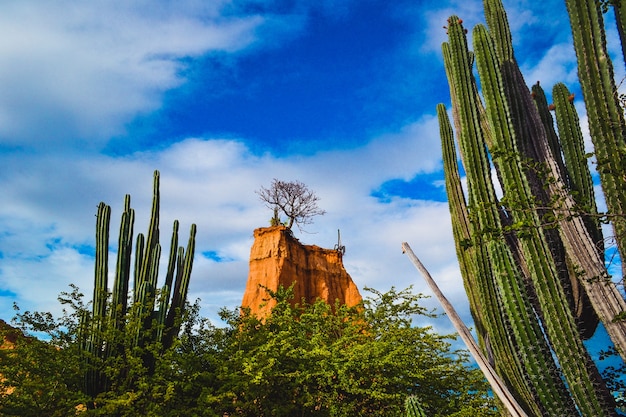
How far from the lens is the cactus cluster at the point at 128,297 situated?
8.56m

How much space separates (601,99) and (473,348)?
2881 mm

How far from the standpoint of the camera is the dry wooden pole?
475 centimetres

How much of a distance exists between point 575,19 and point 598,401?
432 centimetres

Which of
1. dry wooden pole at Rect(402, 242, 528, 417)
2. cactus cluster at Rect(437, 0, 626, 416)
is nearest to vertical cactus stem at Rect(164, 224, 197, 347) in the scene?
dry wooden pole at Rect(402, 242, 528, 417)

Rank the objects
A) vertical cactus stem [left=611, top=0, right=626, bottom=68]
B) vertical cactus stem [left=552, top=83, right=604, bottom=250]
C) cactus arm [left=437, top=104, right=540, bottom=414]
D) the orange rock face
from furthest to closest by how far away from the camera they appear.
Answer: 1. the orange rock face
2. vertical cactus stem [left=552, top=83, right=604, bottom=250]
3. cactus arm [left=437, top=104, right=540, bottom=414]
4. vertical cactus stem [left=611, top=0, right=626, bottom=68]

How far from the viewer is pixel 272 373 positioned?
9.01 meters

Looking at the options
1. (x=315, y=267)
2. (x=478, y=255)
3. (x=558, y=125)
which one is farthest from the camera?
(x=315, y=267)

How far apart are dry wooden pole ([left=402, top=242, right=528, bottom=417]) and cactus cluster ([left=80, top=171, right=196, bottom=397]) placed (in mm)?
5362

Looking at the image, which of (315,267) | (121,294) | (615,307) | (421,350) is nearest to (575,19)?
(615,307)

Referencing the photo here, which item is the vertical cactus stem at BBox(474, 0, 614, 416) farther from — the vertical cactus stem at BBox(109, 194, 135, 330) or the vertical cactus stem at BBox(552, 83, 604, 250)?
the vertical cactus stem at BBox(109, 194, 135, 330)

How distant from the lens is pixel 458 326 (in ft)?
16.9

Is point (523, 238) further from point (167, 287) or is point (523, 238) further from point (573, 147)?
point (167, 287)

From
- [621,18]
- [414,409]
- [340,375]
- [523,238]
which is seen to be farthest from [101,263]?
[621,18]

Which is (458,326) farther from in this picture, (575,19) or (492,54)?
(492,54)
